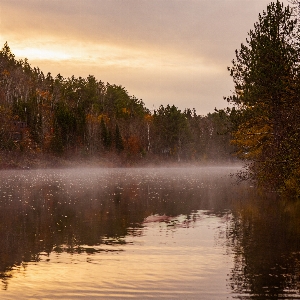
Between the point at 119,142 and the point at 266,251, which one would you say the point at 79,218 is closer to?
the point at 266,251

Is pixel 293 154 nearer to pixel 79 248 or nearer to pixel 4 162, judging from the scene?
pixel 79 248

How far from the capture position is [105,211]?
113 feet

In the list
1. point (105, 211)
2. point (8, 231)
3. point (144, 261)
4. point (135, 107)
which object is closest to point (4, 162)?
point (135, 107)

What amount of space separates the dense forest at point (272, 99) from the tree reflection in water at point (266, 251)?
255cm

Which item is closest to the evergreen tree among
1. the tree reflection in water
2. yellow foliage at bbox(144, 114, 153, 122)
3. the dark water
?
yellow foliage at bbox(144, 114, 153, 122)

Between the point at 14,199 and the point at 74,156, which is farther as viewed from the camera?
the point at 74,156

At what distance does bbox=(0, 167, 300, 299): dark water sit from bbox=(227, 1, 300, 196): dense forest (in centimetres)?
301

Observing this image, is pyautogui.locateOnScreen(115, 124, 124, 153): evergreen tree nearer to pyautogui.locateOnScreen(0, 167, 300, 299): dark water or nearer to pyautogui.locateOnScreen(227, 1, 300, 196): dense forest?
pyautogui.locateOnScreen(227, 1, 300, 196): dense forest

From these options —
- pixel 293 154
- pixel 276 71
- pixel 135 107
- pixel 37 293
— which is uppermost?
pixel 135 107

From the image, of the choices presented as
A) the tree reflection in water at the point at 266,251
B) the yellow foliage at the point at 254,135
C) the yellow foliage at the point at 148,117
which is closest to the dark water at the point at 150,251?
the tree reflection in water at the point at 266,251

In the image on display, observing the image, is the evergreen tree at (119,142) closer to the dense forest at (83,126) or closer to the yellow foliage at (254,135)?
the dense forest at (83,126)

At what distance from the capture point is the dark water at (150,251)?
15.0m

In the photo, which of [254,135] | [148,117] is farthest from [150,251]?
[148,117]

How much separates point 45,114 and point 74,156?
1176cm
